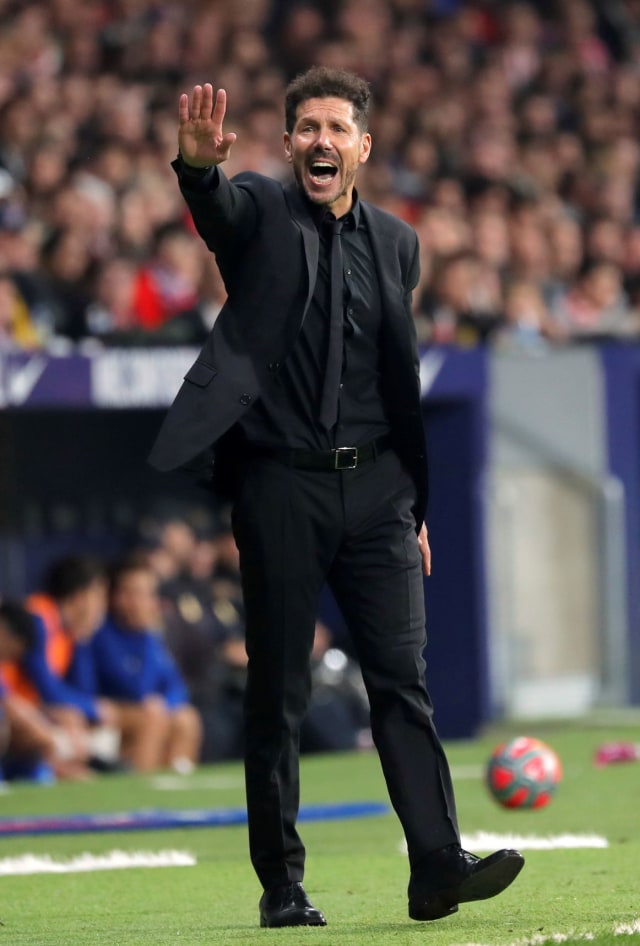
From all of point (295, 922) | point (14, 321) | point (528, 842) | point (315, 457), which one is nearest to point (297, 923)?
point (295, 922)

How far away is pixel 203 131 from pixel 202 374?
64cm

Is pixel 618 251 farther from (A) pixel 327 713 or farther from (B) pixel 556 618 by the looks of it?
(A) pixel 327 713

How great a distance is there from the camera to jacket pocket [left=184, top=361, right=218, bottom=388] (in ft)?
16.5

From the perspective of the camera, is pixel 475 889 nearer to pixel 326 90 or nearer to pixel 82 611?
pixel 326 90

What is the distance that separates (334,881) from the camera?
6531 mm

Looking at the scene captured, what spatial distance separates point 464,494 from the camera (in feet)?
44.1

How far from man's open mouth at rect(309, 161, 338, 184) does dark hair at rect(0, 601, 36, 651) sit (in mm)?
6938

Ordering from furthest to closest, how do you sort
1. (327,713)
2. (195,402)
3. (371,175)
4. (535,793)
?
(371,175), (327,713), (535,793), (195,402)

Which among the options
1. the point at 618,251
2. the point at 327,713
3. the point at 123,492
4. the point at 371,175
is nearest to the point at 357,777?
the point at 327,713

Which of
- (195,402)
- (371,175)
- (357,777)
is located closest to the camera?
(195,402)

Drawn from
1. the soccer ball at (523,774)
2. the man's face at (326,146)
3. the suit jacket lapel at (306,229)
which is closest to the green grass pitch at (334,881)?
the soccer ball at (523,774)

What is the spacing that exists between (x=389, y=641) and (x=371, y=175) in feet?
35.3

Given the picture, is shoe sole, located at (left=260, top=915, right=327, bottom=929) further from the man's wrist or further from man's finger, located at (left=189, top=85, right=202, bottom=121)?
man's finger, located at (left=189, top=85, right=202, bottom=121)

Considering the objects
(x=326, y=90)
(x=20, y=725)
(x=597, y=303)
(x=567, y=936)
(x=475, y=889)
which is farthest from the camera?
(x=597, y=303)
